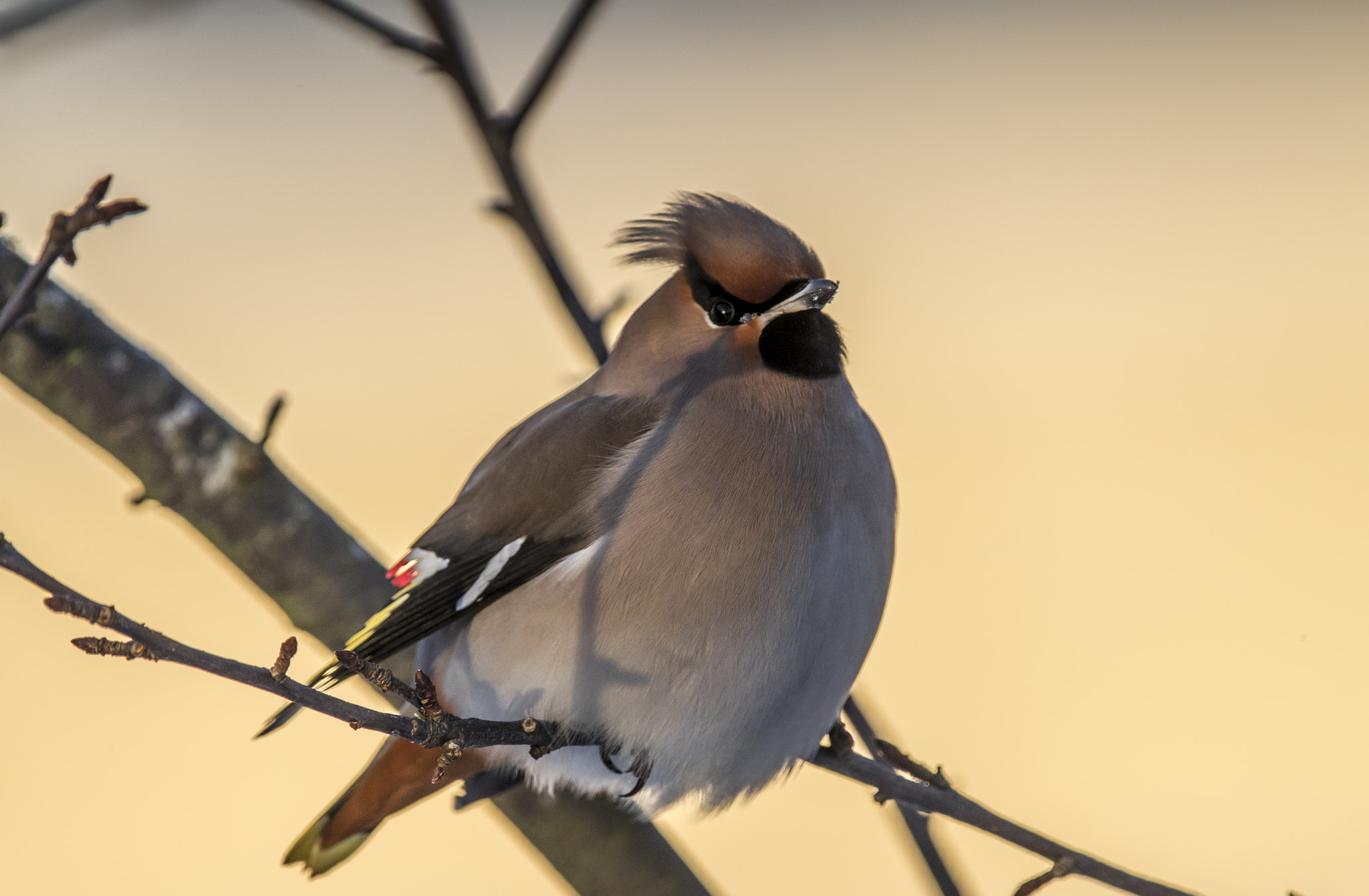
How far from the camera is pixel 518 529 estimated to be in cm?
226

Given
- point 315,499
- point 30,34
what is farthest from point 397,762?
point 30,34

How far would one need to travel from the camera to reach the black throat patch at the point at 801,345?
219cm

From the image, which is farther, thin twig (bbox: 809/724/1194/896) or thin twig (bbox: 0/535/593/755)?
thin twig (bbox: 809/724/1194/896)

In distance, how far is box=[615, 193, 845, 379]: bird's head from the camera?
212 cm

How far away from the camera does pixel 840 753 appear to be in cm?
230

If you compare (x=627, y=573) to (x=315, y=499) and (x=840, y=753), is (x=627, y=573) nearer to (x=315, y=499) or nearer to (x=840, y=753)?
(x=840, y=753)

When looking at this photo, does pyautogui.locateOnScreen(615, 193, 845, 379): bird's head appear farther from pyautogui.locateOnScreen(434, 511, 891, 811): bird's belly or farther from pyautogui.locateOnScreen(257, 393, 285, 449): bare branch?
pyautogui.locateOnScreen(257, 393, 285, 449): bare branch

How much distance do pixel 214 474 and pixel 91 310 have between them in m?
0.37

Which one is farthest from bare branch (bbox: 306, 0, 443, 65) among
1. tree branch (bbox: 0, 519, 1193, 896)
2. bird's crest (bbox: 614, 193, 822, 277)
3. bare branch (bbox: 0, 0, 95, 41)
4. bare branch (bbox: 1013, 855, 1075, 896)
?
bare branch (bbox: 1013, 855, 1075, 896)

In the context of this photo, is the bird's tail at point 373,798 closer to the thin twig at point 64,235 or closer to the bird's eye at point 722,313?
the bird's eye at point 722,313

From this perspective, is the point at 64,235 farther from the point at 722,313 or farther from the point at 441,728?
the point at 722,313

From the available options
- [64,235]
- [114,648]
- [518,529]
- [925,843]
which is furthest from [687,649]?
[64,235]

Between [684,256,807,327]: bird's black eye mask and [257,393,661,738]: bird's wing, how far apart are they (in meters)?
0.21

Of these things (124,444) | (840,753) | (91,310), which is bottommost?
(840,753)
